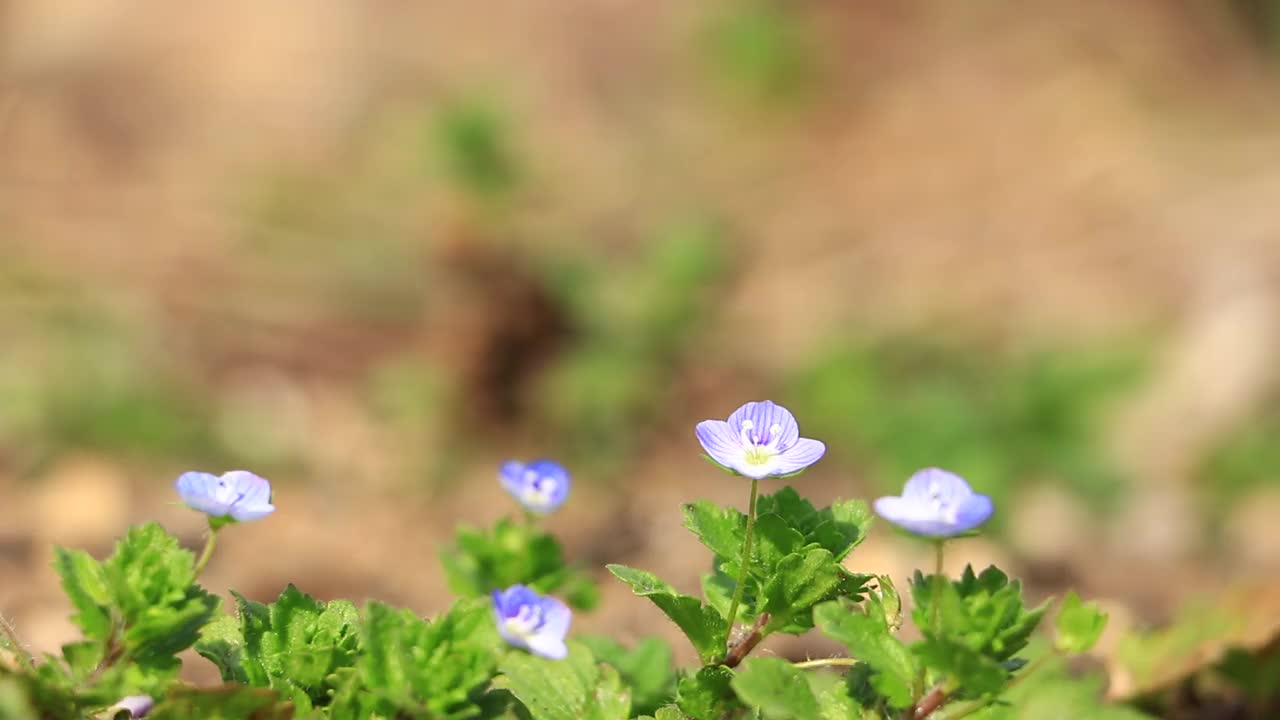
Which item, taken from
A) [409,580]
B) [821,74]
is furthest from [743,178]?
[409,580]

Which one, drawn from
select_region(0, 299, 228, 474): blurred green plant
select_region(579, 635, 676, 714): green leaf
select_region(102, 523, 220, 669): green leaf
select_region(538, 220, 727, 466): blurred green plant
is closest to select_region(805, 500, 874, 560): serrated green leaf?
select_region(579, 635, 676, 714): green leaf

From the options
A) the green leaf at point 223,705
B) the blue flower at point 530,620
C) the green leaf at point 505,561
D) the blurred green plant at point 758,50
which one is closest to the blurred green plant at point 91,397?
the green leaf at point 505,561

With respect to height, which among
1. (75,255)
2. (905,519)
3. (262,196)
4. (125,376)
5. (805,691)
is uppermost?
(262,196)

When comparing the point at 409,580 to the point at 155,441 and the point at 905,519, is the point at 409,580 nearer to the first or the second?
the point at 155,441

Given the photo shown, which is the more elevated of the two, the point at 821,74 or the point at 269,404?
the point at 821,74

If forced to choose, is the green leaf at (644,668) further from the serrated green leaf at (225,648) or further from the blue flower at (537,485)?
the serrated green leaf at (225,648)

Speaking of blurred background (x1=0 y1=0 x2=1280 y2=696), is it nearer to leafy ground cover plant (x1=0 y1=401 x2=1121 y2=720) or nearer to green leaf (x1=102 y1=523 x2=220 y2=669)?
leafy ground cover plant (x1=0 y1=401 x2=1121 y2=720)
